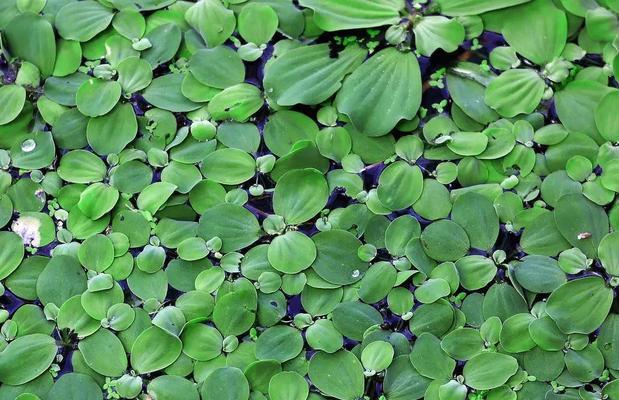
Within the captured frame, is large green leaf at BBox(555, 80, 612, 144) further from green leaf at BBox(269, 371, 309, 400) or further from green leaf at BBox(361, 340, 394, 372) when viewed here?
green leaf at BBox(269, 371, 309, 400)

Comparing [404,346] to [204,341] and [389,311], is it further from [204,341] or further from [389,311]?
[204,341]

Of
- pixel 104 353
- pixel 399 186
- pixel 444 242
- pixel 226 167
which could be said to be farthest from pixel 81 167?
pixel 444 242

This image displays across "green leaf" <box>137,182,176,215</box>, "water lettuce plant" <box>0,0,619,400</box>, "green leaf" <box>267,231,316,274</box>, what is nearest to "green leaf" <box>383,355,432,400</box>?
"water lettuce plant" <box>0,0,619,400</box>

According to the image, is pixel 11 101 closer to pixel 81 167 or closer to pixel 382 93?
pixel 81 167

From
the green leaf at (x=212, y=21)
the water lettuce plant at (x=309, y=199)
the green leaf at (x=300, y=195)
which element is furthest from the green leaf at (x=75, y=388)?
the green leaf at (x=212, y=21)

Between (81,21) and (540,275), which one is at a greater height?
(81,21)

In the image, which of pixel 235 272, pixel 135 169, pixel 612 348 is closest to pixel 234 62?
pixel 135 169
